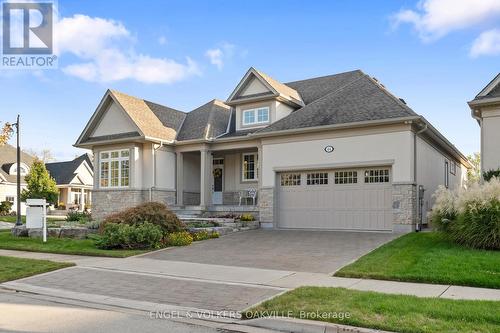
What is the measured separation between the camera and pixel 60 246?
15.4 meters

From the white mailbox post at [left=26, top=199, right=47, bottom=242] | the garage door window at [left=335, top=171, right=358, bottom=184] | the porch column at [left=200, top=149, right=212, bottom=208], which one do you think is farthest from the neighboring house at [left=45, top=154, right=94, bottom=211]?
the garage door window at [left=335, top=171, right=358, bottom=184]

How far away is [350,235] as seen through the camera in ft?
54.9

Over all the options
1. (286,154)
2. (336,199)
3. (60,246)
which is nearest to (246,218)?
(286,154)

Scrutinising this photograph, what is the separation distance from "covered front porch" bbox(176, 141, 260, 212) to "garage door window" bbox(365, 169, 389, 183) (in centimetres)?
641

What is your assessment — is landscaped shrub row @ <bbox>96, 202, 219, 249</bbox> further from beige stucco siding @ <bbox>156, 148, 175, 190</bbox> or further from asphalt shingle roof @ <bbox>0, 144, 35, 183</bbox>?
asphalt shingle roof @ <bbox>0, 144, 35, 183</bbox>

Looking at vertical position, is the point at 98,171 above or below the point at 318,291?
above

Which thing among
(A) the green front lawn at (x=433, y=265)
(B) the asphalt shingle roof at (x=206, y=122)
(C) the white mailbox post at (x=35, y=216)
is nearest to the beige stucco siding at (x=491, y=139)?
(A) the green front lawn at (x=433, y=265)

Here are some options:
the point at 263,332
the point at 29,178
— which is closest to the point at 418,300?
the point at 263,332

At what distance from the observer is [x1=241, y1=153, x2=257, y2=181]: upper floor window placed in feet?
79.6

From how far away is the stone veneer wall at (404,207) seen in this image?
16625 mm

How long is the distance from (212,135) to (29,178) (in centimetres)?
2402

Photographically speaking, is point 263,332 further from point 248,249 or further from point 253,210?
point 253,210

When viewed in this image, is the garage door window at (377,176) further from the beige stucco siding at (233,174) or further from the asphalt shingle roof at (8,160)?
the asphalt shingle roof at (8,160)

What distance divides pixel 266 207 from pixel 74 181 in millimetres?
32952
